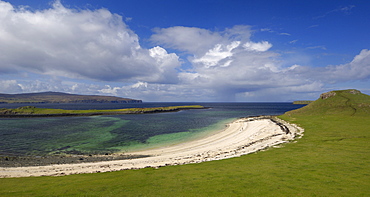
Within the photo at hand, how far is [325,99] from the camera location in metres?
75.7

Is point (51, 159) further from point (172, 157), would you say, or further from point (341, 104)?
point (341, 104)

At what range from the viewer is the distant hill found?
59.7 m

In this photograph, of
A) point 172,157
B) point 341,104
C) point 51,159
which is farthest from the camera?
point 341,104

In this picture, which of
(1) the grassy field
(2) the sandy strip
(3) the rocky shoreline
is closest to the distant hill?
(2) the sandy strip

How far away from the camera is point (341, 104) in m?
66.8

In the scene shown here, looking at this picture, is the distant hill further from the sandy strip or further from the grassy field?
the grassy field

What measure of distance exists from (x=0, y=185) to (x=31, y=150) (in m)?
23.4

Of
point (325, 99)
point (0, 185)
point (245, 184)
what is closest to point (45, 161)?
point (0, 185)

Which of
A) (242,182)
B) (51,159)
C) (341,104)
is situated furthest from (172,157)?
(341,104)

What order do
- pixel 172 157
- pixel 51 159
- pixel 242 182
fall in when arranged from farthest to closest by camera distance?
pixel 51 159, pixel 172 157, pixel 242 182

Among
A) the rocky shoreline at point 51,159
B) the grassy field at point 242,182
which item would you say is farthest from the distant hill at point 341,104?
the rocky shoreline at point 51,159

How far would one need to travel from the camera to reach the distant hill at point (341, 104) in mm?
59666

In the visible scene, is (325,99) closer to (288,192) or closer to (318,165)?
(318,165)

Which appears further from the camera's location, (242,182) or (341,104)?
(341,104)
